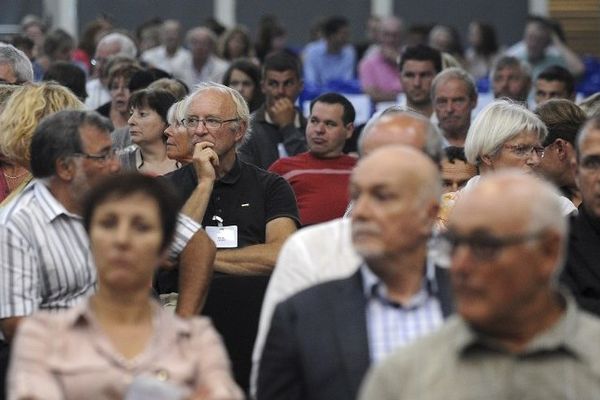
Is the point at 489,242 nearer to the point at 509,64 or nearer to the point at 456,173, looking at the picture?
the point at 456,173

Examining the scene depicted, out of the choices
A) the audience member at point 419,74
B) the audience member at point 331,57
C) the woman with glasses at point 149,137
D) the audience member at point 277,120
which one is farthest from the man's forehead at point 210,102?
the audience member at point 331,57

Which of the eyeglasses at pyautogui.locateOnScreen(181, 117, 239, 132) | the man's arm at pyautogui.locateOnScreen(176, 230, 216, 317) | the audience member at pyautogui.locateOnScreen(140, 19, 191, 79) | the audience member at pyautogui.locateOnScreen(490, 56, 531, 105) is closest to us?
the man's arm at pyautogui.locateOnScreen(176, 230, 216, 317)

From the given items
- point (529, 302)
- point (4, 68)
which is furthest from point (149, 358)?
point (4, 68)

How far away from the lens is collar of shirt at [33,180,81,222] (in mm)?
6340

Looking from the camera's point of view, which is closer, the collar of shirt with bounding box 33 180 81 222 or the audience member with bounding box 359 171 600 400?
the audience member with bounding box 359 171 600 400

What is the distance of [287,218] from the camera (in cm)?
838

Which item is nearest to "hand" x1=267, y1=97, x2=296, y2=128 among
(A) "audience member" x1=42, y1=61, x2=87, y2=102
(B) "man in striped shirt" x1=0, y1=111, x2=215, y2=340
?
(A) "audience member" x1=42, y1=61, x2=87, y2=102

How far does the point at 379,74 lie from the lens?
18.5 metres

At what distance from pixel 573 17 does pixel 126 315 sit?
2187 cm

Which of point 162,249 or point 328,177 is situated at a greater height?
point 162,249

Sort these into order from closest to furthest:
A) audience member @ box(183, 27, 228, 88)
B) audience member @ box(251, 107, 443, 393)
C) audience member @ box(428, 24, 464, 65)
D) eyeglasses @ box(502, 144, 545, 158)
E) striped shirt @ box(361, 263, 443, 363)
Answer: striped shirt @ box(361, 263, 443, 363) → audience member @ box(251, 107, 443, 393) → eyeglasses @ box(502, 144, 545, 158) → audience member @ box(183, 27, 228, 88) → audience member @ box(428, 24, 464, 65)

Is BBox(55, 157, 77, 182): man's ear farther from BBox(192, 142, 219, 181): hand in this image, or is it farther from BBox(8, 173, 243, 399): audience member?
BBox(192, 142, 219, 181): hand

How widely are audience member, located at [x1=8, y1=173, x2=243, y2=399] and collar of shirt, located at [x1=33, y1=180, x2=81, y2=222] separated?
1.19 m

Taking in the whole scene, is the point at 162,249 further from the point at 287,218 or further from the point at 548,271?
the point at 287,218
